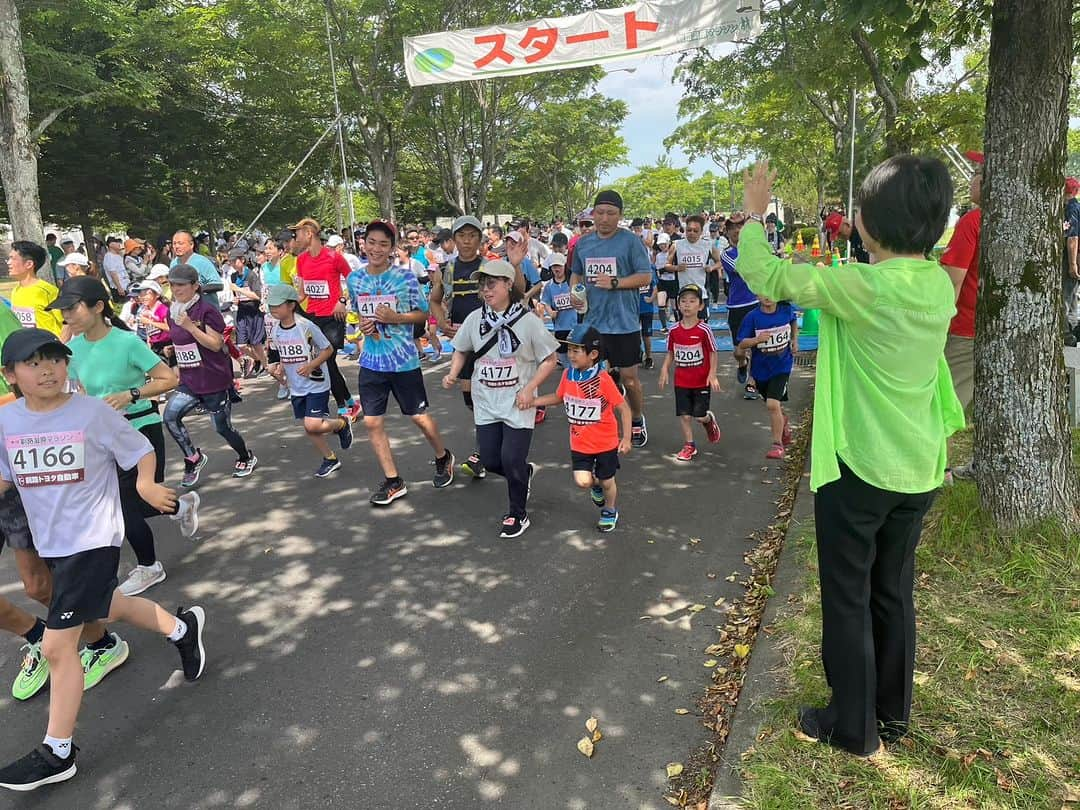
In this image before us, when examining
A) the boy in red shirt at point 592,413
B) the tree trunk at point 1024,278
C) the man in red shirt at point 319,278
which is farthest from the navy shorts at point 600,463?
the man in red shirt at point 319,278

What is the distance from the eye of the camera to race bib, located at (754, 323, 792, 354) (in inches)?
241

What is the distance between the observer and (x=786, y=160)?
3266cm

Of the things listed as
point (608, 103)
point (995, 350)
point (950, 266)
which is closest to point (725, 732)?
point (995, 350)

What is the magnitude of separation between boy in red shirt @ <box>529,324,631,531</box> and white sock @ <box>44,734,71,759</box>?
303 cm

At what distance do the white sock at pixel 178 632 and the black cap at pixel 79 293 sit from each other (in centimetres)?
189

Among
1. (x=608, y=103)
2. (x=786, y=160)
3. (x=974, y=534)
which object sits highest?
(x=608, y=103)

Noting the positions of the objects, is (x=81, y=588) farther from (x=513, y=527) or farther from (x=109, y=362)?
(x=513, y=527)

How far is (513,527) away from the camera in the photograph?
5.13 meters

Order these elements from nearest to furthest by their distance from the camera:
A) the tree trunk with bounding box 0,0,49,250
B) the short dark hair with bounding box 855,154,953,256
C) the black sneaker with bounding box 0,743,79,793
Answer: the short dark hair with bounding box 855,154,953,256
the black sneaker with bounding box 0,743,79,793
the tree trunk with bounding box 0,0,49,250

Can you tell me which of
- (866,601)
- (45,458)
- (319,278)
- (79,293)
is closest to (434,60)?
(319,278)

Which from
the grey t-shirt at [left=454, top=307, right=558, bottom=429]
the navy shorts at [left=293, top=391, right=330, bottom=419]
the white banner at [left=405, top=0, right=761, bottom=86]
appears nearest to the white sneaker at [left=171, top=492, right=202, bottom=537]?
the navy shorts at [left=293, top=391, right=330, bottom=419]

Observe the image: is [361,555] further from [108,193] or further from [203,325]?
[108,193]

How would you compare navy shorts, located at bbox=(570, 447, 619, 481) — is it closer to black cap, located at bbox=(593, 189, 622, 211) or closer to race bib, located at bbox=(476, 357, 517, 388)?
race bib, located at bbox=(476, 357, 517, 388)

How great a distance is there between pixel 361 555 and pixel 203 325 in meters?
2.52
